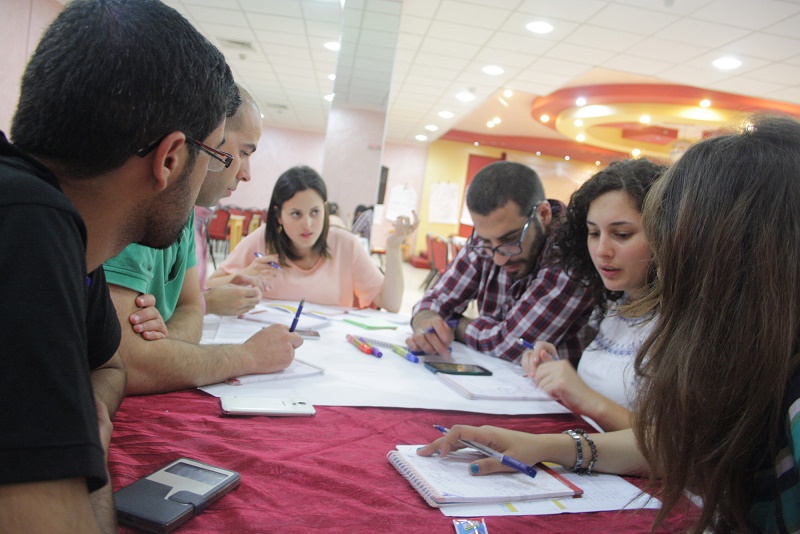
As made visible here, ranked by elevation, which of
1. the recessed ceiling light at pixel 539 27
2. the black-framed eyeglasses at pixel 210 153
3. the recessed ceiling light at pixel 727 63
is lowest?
the black-framed eyeglasses at pixel 210 153

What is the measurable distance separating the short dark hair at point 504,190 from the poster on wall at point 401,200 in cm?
1196

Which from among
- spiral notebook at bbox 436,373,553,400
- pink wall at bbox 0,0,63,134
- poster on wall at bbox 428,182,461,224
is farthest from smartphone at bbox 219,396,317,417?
poster on wall at bbox 428,182,461,224

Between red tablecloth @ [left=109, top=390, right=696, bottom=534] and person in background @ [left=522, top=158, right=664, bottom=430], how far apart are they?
1.10 feet

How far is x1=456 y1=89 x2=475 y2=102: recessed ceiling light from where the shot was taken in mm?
7855

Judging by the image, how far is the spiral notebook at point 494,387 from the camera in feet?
4.55

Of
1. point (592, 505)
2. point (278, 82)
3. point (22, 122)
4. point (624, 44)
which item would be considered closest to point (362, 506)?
point (592, 505)

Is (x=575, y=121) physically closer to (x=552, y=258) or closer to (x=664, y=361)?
(x=552, y=258)

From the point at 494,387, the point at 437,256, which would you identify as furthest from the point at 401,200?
the point at 494,387

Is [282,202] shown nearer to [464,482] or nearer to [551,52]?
[464,482]

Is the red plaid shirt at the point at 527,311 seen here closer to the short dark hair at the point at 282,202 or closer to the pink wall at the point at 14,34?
the short dark hair at the point at 282,202

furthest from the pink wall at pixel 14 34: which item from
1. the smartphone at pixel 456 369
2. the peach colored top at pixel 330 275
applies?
the smartphone at pixel 456 369

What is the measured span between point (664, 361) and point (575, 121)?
28.5 ft

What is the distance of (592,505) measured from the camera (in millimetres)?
895

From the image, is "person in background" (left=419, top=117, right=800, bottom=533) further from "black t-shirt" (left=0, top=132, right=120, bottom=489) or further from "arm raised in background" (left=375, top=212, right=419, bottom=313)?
"arm raised in background" (left=375, top=212, right=419, bottom=313)
